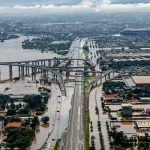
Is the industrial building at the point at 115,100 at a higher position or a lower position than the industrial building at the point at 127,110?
lower

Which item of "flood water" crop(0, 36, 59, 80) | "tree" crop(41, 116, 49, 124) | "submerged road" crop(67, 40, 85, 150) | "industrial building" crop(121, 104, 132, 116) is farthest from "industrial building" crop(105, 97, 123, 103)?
"flood water" crop(0, 36, 59, 80)

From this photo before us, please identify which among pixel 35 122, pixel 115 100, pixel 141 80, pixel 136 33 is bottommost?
pixel 115 100

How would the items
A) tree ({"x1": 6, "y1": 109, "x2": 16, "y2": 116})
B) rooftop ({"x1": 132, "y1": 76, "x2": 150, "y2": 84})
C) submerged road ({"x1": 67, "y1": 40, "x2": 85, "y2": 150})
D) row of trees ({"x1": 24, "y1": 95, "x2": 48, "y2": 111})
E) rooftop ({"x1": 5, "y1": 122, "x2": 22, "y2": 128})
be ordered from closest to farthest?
submerged road ({"x1": 67, "y1": 40, "x2": 85, "y2": 150})
rooftop ({"x1": 5, "y1": 122, "x2": 22, "y2": 128})
tree ({"x1": 6, "y1": 109, "x2": 16, "y2": 116})
row of trees ({"x1": 24, "y1": 95, "x2": 48, "y2": 111})
rooftop ({"x1": 132, "y1": 76, "x2": 150, "y2": 84})

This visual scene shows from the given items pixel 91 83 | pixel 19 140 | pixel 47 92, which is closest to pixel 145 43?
pixel 91 83

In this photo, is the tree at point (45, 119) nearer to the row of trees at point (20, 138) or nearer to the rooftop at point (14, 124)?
the rooftop at point (14, 124)

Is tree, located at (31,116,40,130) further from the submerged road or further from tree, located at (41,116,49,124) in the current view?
the submerged road

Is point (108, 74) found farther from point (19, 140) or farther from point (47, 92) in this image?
point (19, 140)

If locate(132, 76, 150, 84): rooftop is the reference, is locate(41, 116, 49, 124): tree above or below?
below

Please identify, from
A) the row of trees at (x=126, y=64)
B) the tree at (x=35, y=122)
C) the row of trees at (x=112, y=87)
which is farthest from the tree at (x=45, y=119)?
the row of trees at (x=126, y=64)

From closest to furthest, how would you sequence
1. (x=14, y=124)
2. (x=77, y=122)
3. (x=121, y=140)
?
(x=121, y=140) < (x=14, y=124) < (x=77, y=122)

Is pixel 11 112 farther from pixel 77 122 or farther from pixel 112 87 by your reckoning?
pixel 112 87

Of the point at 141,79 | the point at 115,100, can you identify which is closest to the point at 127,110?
the point at 115,100

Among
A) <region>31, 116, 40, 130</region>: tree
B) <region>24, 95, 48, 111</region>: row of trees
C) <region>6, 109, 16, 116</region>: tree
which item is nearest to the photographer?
<region>31, 116, 40, 130</region>: tree
